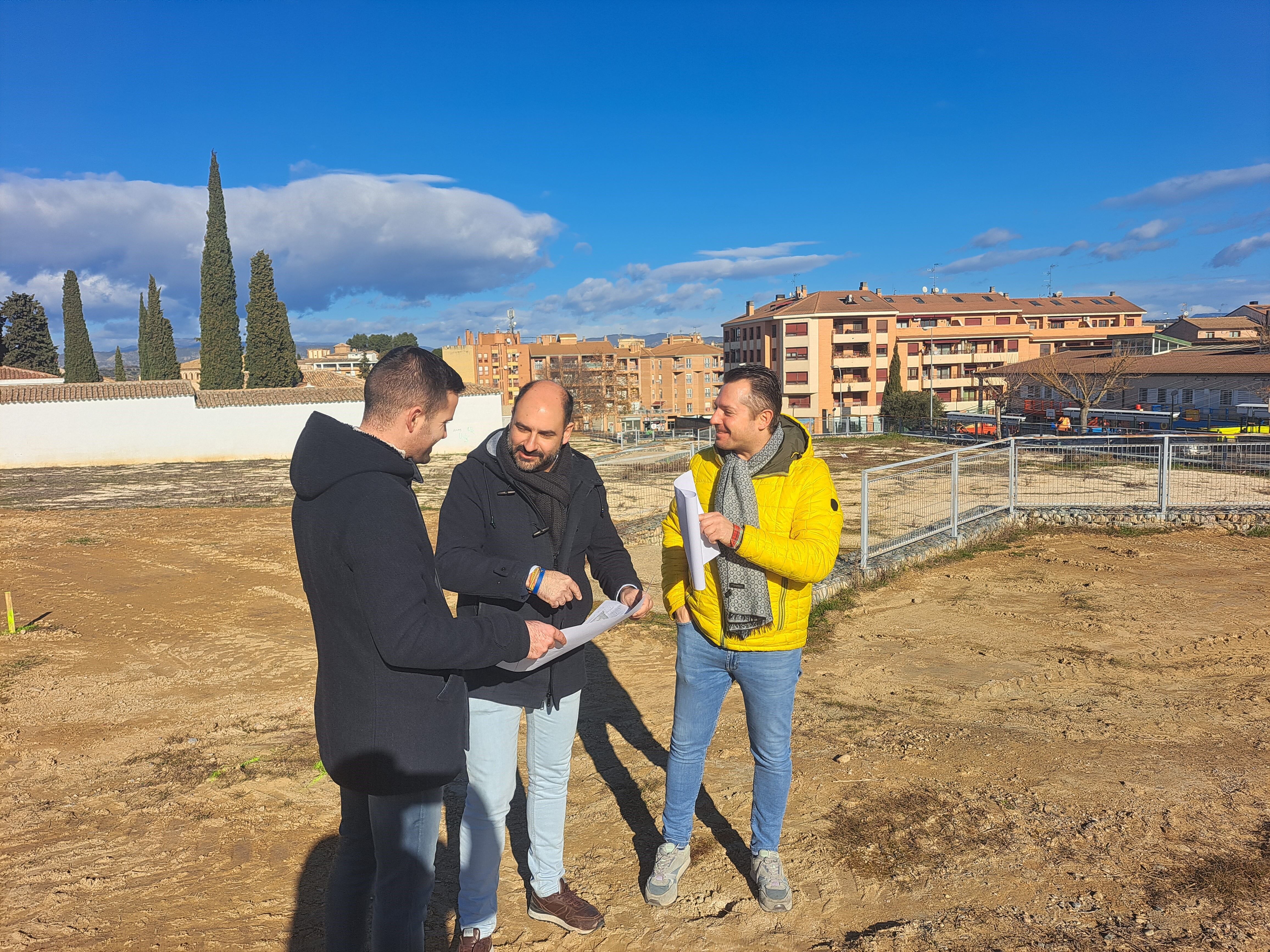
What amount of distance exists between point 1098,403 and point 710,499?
2143 inches

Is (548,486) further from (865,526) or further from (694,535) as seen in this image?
(865,526)

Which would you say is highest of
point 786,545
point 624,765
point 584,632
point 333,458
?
point 333,458

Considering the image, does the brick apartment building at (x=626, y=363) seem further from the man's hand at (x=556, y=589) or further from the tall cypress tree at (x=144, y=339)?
the man's hand at (x=556, y=589)

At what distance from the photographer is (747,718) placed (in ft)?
10.5

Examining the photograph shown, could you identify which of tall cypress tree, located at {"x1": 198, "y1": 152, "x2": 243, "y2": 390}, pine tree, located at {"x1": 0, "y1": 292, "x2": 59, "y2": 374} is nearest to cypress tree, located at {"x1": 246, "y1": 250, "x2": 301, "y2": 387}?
tall cypress tree, located at {"x1": 198, "y1": 152, "x2": 243, "y2": 390}

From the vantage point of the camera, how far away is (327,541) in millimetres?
2113

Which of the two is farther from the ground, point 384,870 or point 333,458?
point 333,458

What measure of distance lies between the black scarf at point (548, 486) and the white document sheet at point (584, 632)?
27 centimetres

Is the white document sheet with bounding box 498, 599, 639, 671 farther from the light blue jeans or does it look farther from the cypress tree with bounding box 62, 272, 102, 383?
the cypress tree with bounding box 62, 272, 102, 383

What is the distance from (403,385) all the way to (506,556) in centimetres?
76

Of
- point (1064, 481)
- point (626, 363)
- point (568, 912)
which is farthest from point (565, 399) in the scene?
point (626, 363)

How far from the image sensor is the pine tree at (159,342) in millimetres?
51781

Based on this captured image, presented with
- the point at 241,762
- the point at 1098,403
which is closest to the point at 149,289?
the point at 241,762

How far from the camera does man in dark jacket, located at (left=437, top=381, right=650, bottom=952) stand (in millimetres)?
2688
